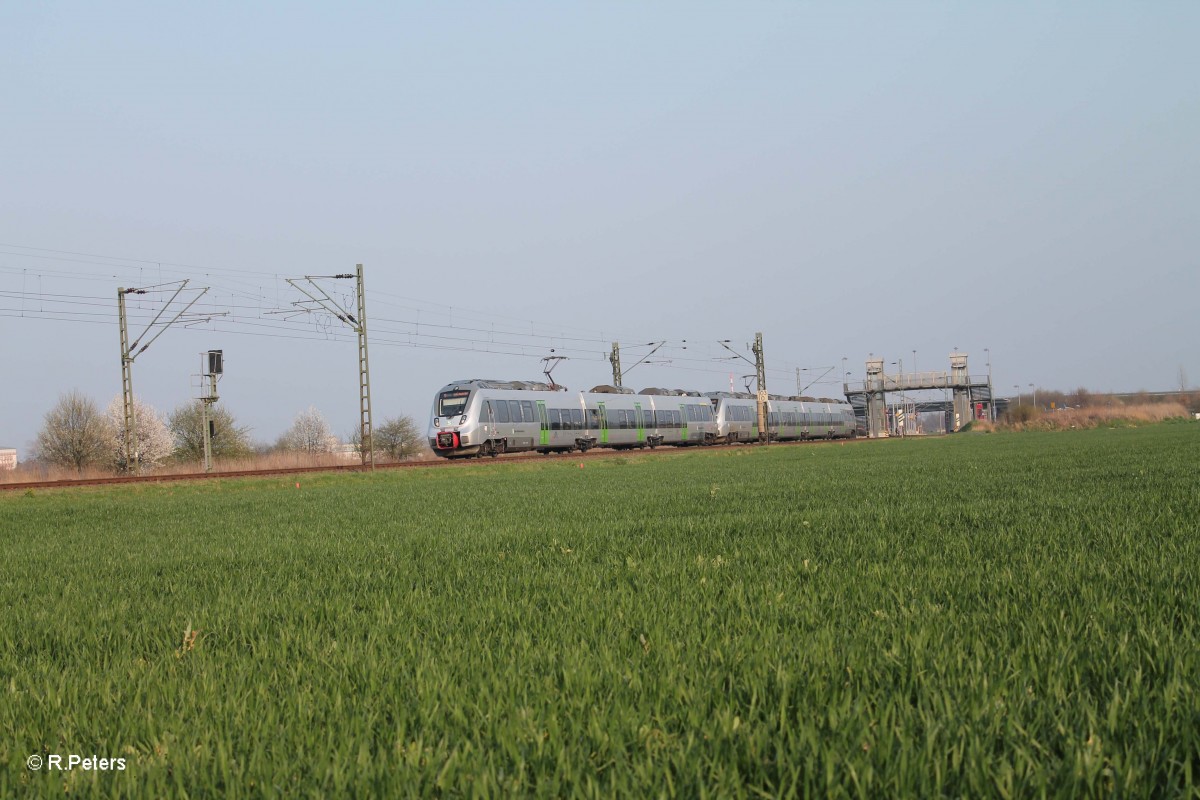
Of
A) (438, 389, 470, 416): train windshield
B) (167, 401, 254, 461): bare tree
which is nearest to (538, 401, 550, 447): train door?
(438, 389, 470, 416): train windshield

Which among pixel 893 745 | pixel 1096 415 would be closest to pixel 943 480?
pixel 893 745

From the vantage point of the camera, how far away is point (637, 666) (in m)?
3.40

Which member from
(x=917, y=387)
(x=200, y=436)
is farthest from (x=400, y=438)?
(x=917, y=387)

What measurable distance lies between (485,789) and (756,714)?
90cm

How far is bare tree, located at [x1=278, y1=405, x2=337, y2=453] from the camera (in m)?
90.9

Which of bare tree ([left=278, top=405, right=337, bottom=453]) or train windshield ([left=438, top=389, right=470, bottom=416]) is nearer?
train windshield ([left=438, top=389, right=470, bottom=416])

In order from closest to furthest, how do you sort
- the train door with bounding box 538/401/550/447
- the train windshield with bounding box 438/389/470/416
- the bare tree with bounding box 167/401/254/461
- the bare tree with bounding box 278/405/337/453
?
the train windshield with bounding box 438/389/470/416, the train door with bounding box 538/401/550/447, the bare tree with bounding box 167/401/254/461, the bare tree with bounding box 278/405/337/453

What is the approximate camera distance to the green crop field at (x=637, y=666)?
7.83 feet

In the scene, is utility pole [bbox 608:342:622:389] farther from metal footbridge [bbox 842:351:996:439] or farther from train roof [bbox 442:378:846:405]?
metal footbridge [bbox 842:351:996:439]

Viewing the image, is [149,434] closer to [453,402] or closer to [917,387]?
[453,402]

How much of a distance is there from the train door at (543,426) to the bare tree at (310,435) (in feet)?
153

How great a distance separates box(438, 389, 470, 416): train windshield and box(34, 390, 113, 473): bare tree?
82.5ft

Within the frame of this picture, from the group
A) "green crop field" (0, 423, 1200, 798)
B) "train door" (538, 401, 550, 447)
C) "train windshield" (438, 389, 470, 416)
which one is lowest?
"green crop field" (0, 423, 1200, 798)

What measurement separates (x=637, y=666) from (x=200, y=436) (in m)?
65.6
